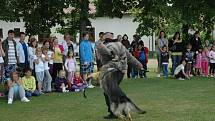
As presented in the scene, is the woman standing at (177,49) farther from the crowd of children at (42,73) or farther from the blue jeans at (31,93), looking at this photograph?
the blue jeans at (31,93)

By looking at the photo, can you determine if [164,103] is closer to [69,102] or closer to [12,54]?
[69,102]

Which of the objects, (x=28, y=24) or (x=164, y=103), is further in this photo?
(x=28, y=24)

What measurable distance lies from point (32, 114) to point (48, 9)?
411 inches

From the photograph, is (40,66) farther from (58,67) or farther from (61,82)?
(58,67)

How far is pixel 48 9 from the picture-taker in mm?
21219

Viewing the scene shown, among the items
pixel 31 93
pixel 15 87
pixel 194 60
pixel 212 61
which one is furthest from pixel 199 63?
pixel 15 87

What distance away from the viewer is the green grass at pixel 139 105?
10.7 meters

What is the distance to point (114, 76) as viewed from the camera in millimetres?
10375

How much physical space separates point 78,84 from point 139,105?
440 cm

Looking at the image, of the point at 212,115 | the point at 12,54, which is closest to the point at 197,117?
the point at 212,115

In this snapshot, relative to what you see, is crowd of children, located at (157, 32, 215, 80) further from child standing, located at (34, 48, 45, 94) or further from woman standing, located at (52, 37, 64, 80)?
child standing, located at (34, 48, 45, 94)

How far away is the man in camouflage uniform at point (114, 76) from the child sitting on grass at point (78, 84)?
5684 millimetres

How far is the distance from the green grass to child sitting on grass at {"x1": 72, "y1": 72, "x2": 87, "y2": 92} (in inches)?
15.3

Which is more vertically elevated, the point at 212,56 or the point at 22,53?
the point at 22,53
